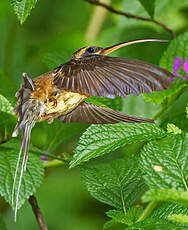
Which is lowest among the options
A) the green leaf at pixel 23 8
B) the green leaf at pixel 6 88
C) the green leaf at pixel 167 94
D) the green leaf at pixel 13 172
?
the green leaf at pixel 13 172

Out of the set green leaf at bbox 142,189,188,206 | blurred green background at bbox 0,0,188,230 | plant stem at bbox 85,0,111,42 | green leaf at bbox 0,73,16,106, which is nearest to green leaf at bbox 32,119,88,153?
green leaf at bbox 0,73,16,106

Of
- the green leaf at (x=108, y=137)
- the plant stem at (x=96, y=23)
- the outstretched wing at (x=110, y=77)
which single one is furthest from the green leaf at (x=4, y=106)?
the plant stem at (x=96, y=23)

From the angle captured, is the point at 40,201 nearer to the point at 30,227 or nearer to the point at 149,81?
the point at 30,227

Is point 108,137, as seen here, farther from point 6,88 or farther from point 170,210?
point 6,88

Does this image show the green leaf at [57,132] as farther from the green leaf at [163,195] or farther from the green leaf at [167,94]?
the green leaf at [163,195]

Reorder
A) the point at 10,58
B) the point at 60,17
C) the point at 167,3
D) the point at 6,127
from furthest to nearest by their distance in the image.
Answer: the point at 60,17, the point at 10,58, the point at 167,3, the point at 6,127

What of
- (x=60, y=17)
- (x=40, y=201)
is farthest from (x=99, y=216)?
(x=60, y=17)

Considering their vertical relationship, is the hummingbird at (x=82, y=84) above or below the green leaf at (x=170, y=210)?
above
